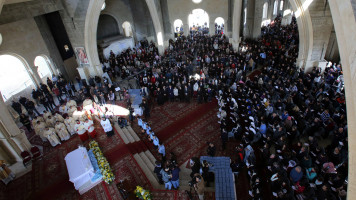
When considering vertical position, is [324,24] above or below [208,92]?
above

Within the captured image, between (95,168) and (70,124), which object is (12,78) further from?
(95,168)

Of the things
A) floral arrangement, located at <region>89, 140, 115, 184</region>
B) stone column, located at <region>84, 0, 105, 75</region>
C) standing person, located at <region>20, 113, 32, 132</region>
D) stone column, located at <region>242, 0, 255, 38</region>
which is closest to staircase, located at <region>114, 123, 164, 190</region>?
floral arrangement, located at <region>89, 140, 115, 184</region>

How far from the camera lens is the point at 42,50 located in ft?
50.6

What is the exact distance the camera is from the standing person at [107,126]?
9.70 m

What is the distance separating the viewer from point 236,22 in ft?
59.3

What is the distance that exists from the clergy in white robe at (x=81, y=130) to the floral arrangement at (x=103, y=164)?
945mm

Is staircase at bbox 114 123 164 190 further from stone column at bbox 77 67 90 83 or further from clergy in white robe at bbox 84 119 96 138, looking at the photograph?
stone column at bbox 77 67 90 83

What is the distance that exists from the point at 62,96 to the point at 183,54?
9.87 m

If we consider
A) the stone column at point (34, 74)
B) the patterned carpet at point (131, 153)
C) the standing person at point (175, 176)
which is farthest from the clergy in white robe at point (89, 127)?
the stone column at point (34, 74)

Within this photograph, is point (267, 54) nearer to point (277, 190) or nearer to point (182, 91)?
point (182, 91)

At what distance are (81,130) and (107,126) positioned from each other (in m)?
1.16

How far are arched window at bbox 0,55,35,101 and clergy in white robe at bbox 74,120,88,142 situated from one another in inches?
452

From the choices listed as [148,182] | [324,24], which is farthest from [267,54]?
[148,182]

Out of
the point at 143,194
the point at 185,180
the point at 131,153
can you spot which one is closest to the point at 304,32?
the point at 185,180
